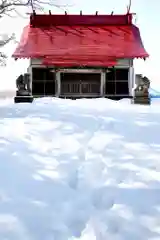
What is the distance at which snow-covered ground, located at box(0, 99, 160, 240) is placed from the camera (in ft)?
9.41

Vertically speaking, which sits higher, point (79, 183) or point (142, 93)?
point (142, 93)

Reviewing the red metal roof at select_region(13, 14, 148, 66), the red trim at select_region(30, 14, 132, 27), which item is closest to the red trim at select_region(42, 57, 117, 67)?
the red metal roof at select_region(13, 14, 148, 66)

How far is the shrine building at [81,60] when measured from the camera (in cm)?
1583

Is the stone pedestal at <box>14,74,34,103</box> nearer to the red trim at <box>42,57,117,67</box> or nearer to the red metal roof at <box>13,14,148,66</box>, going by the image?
the red trim at <box>42,57,117,67</box>

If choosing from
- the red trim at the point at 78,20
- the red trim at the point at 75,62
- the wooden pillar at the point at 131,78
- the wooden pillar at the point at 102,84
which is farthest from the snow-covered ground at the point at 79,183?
the red trim at the point at 78,20

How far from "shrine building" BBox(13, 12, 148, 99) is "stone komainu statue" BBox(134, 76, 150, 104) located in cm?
210

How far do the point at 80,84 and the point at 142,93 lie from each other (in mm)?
3574

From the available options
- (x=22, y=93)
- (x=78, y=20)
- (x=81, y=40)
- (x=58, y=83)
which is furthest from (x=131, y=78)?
(x=22, y=93)

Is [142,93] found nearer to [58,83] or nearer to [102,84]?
[102,84]

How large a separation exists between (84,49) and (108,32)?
6.41 feet

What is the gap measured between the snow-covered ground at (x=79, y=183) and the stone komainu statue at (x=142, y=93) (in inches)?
294

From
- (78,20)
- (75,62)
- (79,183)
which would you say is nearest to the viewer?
(79,183)

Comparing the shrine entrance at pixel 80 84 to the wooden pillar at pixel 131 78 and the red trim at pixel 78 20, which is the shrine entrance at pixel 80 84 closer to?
the wooden pillar at pixel 131 78

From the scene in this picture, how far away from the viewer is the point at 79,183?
12.5 ft
